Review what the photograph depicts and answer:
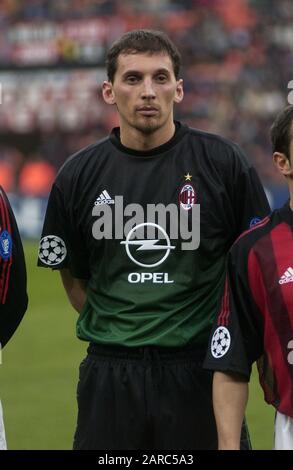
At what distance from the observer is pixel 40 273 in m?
17.7

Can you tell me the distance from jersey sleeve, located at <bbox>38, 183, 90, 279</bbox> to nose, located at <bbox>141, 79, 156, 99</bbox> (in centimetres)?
57

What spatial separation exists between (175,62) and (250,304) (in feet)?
3.93

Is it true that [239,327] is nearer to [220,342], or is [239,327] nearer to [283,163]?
[220,342]

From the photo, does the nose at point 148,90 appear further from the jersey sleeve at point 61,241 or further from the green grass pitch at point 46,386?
the green grass pitch at point 46,386

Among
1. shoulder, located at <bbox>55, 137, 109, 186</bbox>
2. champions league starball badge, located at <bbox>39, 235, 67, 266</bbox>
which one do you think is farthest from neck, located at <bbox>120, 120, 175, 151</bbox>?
champions league starball badge, located at <bbox>39, 235, 67, 266</bbox>

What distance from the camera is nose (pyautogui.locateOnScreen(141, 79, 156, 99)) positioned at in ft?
13.1

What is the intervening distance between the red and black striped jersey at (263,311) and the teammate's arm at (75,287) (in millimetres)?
1152

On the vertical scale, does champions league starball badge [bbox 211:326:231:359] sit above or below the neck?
below

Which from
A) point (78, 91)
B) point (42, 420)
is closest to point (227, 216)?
point (42, 420)

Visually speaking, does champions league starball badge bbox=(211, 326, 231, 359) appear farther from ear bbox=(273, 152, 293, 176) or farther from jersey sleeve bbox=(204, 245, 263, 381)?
ear bbox=(273, 152, 293, 176)

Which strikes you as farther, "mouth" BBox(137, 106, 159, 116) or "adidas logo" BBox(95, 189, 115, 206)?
"adidas logo" BBox(95, 189, 115, 206)

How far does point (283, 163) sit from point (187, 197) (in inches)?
30.6

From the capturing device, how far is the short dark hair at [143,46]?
4.07 m

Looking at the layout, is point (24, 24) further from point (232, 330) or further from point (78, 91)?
point (232, 330)
